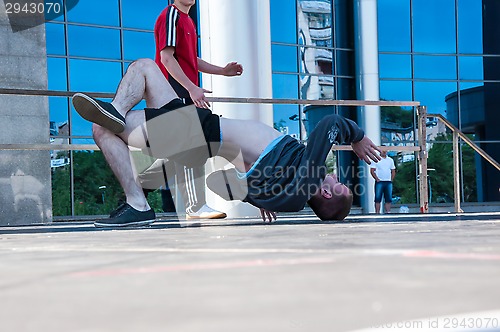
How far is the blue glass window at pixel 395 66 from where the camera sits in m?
18.8

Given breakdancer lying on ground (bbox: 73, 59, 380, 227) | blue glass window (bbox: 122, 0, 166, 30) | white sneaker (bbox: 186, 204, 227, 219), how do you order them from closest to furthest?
1. breakdancer lying on ground (bbox: 73, 59, 380, 227)
2. white sneaker (bbox: 186, 204, 227, 219)
3. blue glass window (bbox: 122, 0, 166, 30)

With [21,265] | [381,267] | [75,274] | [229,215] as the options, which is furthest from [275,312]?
[229,215]

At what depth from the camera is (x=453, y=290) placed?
624 mm

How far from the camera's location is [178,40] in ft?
10.9

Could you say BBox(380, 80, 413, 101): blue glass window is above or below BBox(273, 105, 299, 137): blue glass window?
above

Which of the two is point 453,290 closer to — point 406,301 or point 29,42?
point 406,301

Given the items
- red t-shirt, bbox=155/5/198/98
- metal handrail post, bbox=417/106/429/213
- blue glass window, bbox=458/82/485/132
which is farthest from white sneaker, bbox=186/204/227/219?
blue glass window, bbox=458/82/485/132

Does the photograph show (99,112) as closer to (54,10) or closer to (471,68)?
(54,10)

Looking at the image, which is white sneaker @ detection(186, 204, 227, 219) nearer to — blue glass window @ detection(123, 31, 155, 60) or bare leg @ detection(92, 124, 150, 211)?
bare leg @ detection(92, 124, 150, 211)

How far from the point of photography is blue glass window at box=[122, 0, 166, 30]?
16.5 meters

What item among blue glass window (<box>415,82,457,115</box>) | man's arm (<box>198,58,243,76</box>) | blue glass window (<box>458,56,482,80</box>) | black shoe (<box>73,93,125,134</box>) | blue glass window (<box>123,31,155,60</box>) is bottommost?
black shoe (<box>73,93,125,134</box>)

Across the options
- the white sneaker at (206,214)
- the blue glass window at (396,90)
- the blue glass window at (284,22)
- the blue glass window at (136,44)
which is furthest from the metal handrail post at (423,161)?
the blue glass window at (396,90)

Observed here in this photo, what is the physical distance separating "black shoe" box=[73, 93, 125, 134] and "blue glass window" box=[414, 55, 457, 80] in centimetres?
1708

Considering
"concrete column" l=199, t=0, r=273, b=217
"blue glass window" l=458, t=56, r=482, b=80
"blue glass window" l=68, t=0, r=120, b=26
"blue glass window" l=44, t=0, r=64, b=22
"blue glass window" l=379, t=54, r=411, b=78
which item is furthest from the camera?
"blue glass window" l=458, t=56, r=482, b=80
